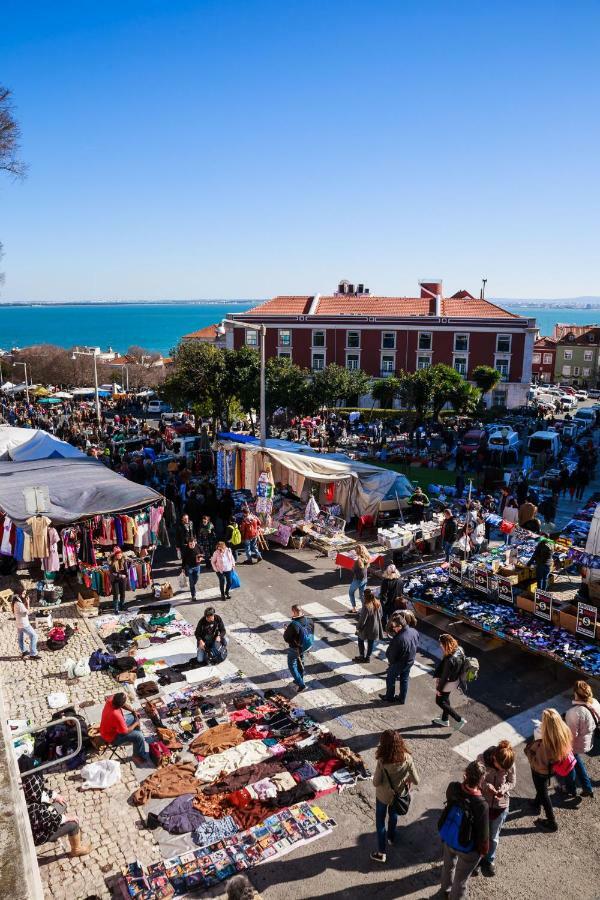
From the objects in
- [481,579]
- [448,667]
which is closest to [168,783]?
[448,667]

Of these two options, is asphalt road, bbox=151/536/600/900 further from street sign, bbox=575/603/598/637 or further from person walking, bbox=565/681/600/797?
→ street sign, bbox=575/603/598/637

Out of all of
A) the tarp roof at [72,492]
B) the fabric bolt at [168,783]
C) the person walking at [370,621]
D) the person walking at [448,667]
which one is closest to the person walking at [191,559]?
the tarp roof at [72,492]

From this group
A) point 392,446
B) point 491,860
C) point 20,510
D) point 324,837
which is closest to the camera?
point 491,860

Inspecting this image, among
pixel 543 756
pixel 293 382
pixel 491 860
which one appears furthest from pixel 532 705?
pixel 293 382

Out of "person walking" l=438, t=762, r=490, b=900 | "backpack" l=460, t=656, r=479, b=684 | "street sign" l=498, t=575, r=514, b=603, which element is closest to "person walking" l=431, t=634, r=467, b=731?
"backpack" l=460, t=656, r=479, b=684

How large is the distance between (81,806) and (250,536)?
28.5 ft

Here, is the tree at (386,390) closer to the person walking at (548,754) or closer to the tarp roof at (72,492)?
the tarp roof at (72,492)

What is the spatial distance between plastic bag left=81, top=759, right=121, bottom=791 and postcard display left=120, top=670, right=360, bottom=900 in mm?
411

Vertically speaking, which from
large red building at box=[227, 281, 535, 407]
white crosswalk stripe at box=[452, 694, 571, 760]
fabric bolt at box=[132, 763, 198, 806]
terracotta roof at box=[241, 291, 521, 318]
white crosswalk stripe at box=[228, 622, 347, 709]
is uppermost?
terracotta roof at box=[241, 291, 521, 318]

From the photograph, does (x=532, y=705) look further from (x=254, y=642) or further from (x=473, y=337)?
(x=473, y=337)

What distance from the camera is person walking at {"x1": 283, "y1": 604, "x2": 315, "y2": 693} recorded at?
9.41 m

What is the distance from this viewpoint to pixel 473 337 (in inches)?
1970

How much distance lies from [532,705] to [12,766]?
24.7 feet

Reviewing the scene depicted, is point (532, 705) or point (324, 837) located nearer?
point (324, 837)
